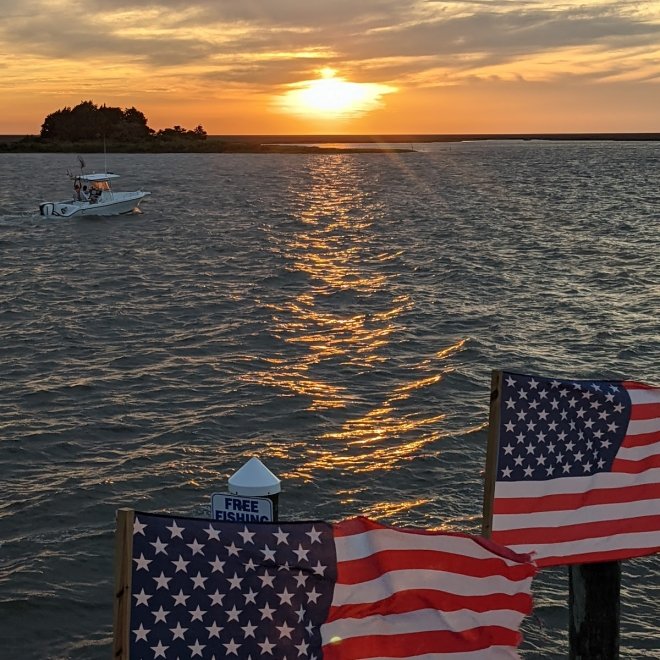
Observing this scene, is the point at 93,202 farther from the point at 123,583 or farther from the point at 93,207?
the point at 123,583

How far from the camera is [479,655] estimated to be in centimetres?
639

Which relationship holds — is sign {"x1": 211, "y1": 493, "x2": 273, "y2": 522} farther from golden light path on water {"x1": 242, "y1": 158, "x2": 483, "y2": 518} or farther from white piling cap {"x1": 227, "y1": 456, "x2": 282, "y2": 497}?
golden light path on water {"x1": 242, "y1": 158, "x2": 483, "y2": 518}

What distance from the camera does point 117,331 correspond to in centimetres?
2748

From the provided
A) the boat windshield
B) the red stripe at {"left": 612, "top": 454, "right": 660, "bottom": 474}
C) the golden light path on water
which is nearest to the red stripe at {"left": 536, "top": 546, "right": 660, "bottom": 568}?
the red stripe at {"left": 612, "top": 454, "right": 660, "bottom": 474}

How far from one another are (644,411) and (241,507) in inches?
132

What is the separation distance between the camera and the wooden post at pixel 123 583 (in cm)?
562

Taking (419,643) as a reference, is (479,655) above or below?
below

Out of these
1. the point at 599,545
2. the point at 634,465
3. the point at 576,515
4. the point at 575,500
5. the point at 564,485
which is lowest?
the point at 599,545

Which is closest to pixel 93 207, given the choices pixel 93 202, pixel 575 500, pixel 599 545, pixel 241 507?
pixel 93 202

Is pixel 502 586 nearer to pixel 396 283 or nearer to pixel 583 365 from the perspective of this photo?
pixel 583 365

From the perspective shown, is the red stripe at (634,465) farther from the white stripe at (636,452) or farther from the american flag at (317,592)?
the american flag at (317,592)

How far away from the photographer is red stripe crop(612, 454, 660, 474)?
803cm

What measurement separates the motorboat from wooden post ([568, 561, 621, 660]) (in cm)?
5440

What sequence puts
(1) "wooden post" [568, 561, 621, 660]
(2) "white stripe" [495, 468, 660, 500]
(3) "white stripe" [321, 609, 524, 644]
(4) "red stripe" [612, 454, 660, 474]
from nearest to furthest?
(3) "white stripe" [321, 609, 524, 644] < (2) "white stripe" [495, 468, 660, 500] < (4) "red stripe" [612, 454, 660, 474] < (1) "wooden post" [568, 561, 621, 660]
